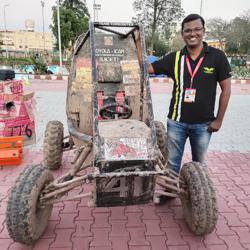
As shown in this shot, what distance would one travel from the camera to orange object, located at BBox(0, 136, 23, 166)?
5.01m

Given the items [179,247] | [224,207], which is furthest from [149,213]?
[224,207]

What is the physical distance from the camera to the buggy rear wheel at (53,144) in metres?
4.63

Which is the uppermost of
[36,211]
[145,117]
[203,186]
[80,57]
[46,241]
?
[80,57]

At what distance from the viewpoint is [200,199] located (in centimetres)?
297

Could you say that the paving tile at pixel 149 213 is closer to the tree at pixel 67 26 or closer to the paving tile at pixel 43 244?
the paving tile at pixel 43 244

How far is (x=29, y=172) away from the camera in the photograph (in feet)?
9.81

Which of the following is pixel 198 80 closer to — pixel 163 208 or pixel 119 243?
pixel 163 208

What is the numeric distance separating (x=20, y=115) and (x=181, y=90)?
3.47m

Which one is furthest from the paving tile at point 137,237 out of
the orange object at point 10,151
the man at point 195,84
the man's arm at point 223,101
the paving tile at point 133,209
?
the orange object at point 10,151

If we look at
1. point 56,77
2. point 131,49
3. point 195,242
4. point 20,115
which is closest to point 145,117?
point 131,49

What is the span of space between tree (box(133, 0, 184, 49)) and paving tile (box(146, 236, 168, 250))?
1632 inches

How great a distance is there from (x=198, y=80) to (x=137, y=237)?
164cm

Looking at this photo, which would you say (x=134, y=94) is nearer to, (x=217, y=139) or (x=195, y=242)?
(x=195, y=242)

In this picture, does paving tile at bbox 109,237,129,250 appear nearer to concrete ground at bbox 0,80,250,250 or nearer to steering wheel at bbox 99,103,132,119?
concrete ground at bbox 0,80,250,250
